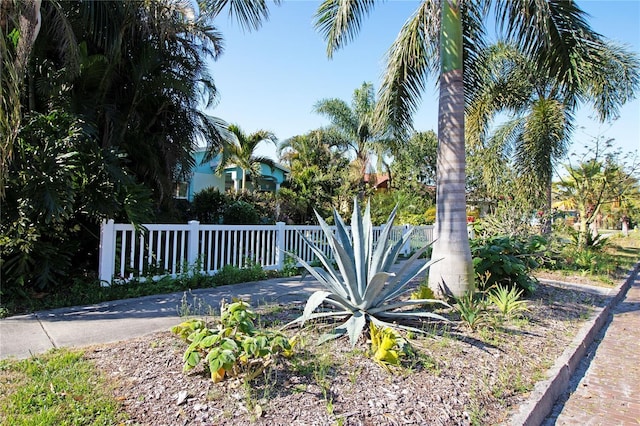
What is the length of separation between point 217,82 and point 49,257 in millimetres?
6760

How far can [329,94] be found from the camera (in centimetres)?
2297

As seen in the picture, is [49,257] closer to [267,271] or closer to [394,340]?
[267,271]

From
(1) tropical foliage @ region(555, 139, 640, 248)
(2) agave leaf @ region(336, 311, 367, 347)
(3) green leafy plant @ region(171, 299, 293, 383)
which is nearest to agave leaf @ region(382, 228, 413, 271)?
(2) agave leaf @ region(336, 311, 367, 347)

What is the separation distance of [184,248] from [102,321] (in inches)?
97.2

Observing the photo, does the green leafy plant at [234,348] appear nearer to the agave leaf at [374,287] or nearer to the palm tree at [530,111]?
the agave leaf at [374,287]

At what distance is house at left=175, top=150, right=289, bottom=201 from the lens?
17453 millimetres

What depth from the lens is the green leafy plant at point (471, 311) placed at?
4152 millimetres

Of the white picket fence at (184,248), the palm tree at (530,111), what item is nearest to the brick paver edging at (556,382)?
the white picket fence at (184,248)

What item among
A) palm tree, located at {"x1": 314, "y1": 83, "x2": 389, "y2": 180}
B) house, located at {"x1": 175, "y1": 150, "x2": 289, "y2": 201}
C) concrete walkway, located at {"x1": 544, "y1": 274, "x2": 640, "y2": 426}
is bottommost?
concrete walkway, located at {"x1": 544, "y1": 274, "x2": 640, "y2": 426}

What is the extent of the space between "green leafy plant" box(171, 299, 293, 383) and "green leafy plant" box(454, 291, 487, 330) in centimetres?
227

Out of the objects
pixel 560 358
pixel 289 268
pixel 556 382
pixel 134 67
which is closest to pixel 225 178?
pixel 134 67

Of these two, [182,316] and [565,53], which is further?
[565,53]

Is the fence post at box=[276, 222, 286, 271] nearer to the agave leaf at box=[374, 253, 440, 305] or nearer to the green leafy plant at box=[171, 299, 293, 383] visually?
the agave leaf at box=[374, 253, 440, 305]

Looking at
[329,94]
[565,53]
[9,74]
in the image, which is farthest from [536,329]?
[329,94]
